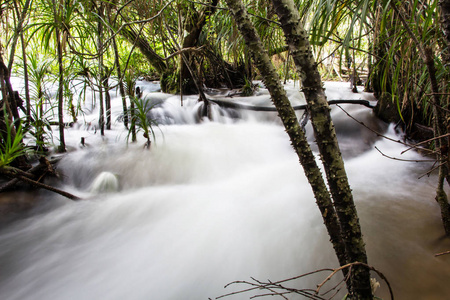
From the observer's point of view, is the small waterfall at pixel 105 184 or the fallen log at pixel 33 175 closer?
the fallen log at pixel 33 175

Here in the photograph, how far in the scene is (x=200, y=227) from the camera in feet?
6.98

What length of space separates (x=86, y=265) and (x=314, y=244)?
1534 mm

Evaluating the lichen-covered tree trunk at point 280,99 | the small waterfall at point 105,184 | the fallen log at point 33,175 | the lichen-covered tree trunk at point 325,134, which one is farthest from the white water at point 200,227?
the lichen-covered tree trunk at point 280,99

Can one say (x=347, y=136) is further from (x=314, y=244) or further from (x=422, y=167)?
(x=314, y=244)

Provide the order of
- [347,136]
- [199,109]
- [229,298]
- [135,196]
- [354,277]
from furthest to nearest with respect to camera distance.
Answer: [199,109] → [347,136] → [135,196] → [229,298] → [354,277]

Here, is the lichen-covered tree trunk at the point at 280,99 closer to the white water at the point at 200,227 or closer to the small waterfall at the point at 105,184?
the white water at the point at 200,227

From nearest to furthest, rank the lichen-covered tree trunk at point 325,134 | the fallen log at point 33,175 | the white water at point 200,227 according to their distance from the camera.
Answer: the lichen-covered tree trunk at point 325,134, the white water at point 200,227, the fallen log at point 33,175

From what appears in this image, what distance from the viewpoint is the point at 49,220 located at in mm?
2238

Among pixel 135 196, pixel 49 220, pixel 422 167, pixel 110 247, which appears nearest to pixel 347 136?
pixel 422 167

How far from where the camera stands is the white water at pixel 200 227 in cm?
162

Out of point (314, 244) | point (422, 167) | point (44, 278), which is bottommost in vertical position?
point (44, 278)

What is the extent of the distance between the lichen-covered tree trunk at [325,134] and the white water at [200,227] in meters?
0.64

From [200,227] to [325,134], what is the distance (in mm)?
1494

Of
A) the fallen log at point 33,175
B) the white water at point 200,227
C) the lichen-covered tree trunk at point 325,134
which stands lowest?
the white water at point 200,227
